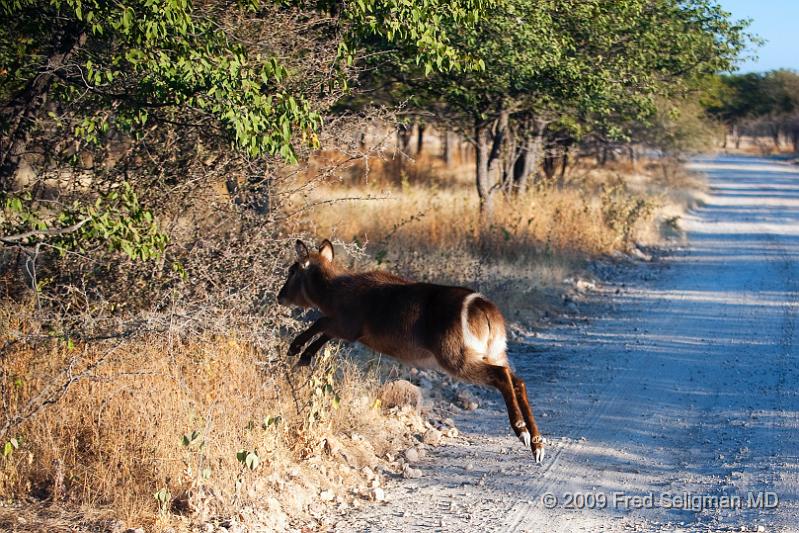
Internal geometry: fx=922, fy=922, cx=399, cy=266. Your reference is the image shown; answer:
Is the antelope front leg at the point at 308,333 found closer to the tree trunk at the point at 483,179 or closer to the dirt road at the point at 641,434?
the dirt road at the point at 641,434

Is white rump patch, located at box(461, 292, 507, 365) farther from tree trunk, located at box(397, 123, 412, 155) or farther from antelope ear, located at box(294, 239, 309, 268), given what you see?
tree trunk, located at box(397, 123, 412, 155)

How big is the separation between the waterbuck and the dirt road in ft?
1.80

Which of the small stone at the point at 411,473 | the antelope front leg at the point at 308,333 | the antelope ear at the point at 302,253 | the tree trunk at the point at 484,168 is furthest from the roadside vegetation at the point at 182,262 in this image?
the tree trunk at the point at 484,168

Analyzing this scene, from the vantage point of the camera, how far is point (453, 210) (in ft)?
57.2

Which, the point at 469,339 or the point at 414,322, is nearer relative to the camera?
the point at 469,339

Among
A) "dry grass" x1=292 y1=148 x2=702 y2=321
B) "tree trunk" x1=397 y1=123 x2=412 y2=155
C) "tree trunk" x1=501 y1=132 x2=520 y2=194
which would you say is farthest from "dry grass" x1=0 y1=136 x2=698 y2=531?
"tree trunk" x1=501 y1=132 x2=520 y2=194

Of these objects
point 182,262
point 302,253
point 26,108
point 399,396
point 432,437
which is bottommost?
point 432,437

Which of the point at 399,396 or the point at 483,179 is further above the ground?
the point at 483,179

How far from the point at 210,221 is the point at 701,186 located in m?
35.8

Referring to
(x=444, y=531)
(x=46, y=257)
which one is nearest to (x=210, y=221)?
(x=46, y=257)

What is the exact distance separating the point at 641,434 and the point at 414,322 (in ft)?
8.21

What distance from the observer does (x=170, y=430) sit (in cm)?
596

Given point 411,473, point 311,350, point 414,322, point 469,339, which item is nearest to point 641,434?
point 411,473

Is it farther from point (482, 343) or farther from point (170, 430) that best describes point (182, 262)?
point (482, 343)
